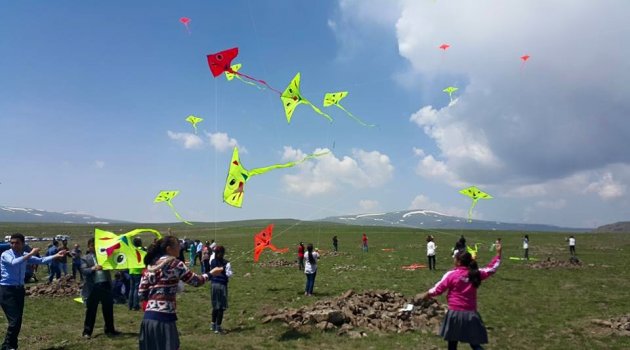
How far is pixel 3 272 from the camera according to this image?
9.38 m

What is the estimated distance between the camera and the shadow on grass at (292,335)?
1194 centimetres

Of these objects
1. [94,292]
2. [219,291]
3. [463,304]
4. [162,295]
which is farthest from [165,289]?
[94,292]

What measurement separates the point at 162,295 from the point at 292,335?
21.9 ft

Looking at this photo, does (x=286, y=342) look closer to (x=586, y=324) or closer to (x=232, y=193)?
(x=232, y=193)

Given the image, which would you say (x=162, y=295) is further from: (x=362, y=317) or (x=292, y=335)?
(x=362, y=317)

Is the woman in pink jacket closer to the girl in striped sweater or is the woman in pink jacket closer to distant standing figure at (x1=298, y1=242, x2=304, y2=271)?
the girl in striped sweater

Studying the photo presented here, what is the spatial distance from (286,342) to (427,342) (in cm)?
382

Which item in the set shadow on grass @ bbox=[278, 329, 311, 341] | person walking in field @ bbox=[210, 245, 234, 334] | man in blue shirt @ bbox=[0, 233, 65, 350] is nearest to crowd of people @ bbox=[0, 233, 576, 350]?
man in blue shirt @ bbox=[0, 233, 65, 350]

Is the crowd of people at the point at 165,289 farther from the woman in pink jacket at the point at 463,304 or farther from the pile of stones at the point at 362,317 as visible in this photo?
the pile of stones at the point at 362,317

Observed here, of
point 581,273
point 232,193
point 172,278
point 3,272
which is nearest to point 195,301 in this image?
point 232,193

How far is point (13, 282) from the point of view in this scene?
9.40m

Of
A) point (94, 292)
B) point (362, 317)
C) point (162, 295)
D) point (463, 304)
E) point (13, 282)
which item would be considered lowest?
point (362, 317)

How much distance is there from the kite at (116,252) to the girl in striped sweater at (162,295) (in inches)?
198

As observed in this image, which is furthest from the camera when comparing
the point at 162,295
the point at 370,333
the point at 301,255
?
the point at 301,255
